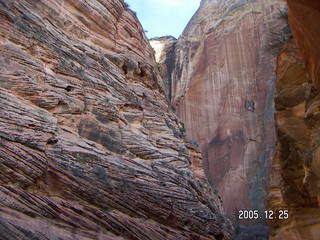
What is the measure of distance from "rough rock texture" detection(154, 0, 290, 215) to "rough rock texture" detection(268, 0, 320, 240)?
21385mm

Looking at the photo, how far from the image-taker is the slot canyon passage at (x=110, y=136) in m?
9.47

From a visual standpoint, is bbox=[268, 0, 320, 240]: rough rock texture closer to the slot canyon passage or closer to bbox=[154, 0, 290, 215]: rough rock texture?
the slot canyon passage

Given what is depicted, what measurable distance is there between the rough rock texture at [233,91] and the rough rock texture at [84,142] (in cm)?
1576

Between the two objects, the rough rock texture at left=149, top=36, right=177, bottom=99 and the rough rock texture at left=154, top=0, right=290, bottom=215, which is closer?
the rough rock texture at left=154, top=0, right=290, bottom=215

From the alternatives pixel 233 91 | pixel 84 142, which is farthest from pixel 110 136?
pixel 233 91

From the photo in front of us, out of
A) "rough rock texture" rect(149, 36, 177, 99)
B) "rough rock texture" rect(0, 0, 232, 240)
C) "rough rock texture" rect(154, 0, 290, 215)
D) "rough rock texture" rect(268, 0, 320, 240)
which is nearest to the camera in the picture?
"rough rock texture" rect(268, 0, 320, 240)

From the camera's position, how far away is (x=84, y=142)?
12789mm

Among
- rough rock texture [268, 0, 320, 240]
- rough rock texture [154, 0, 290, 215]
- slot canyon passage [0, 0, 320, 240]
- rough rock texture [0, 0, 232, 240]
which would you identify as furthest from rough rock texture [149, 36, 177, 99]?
rough rock texture [268, 0, 320, 240]

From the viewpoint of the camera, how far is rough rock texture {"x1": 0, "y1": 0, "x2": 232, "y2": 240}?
1080cm

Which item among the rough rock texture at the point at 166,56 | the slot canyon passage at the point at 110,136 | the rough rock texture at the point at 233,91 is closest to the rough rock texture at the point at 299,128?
the slot canyon passage at the point at 110,136

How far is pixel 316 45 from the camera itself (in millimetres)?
7867

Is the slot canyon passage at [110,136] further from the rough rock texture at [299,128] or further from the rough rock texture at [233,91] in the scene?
the rough rock texture at [233,91]

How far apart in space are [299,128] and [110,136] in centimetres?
603

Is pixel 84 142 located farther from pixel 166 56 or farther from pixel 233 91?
pixel 166 56
